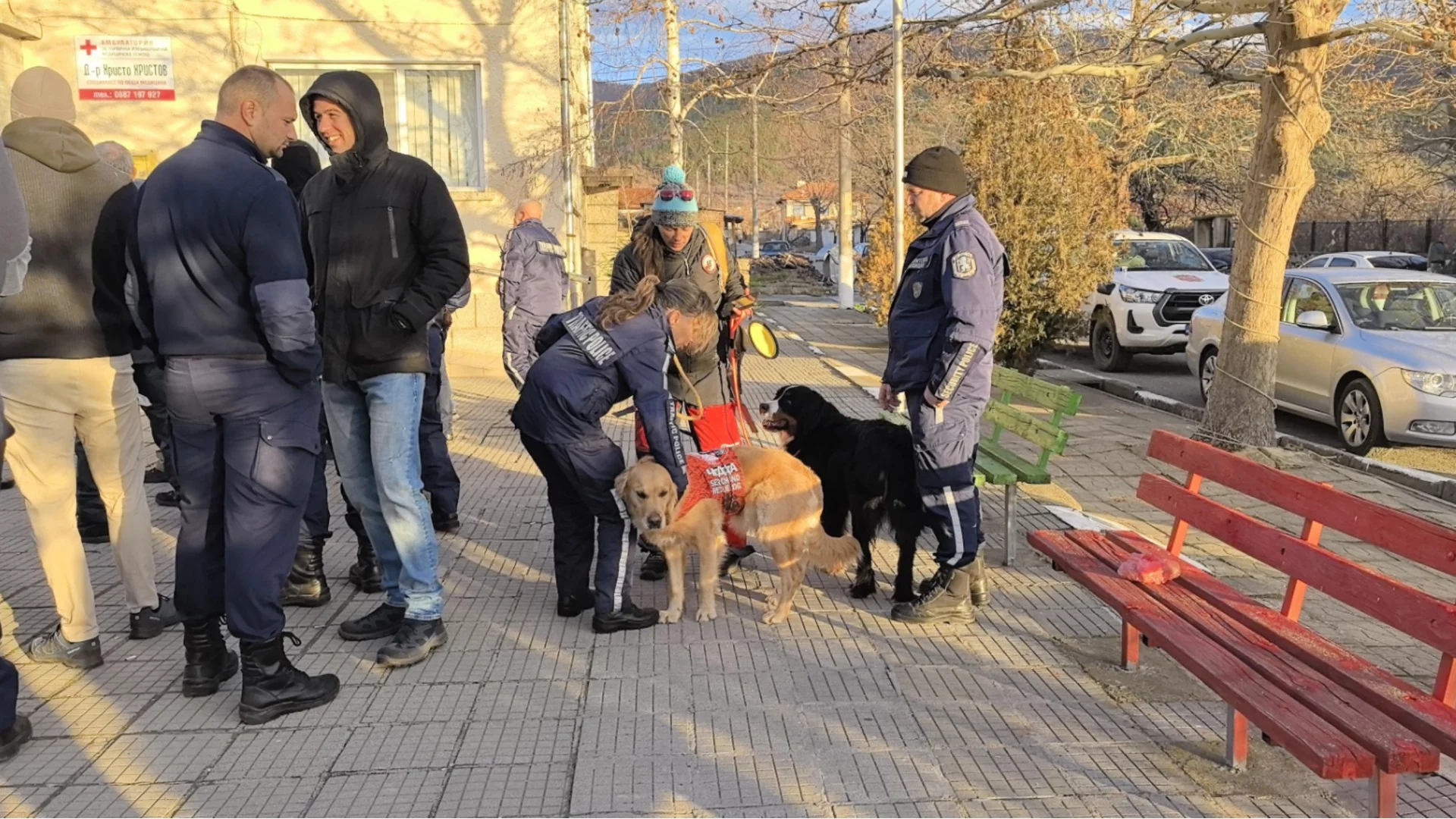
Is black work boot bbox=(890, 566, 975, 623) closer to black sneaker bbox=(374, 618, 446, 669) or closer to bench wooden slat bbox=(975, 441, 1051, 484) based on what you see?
bench wooden slat bbox=(975, 441, 1051, 484)

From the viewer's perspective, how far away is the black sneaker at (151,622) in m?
4.29

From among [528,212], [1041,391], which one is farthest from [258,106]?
[528,212]

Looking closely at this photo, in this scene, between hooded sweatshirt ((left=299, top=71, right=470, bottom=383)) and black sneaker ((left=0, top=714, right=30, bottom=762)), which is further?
hooded sweatshirt ((left=299, top=71, right=470, bottom=383))

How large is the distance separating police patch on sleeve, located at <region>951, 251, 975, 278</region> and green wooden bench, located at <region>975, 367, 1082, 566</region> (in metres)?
1.17

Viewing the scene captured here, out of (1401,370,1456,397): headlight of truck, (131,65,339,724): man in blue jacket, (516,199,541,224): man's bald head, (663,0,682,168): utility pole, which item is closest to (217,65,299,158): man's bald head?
(131,65,339,724): man in blue jacket

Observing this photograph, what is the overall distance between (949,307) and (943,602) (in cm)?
130

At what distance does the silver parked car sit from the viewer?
8.25 meters

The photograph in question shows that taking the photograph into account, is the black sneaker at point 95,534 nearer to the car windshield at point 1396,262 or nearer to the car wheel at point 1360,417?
the car wheel at point 1360,417

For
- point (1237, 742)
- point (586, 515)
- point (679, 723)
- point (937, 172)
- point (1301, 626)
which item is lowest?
point (679, 723)

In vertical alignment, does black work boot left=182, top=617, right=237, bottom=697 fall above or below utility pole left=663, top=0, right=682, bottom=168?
below

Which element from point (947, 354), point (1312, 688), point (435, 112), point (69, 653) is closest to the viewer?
point (1312, 688)

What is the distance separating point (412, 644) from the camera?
4047 millimetres

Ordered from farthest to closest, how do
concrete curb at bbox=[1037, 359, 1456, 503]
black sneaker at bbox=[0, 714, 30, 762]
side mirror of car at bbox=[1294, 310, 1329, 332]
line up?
side mirror of car at bbox=[1294, 310, 1329, 332] < concrete curb at bbox=[1037, 359, 1456, 503] < black sneaker at bbox=[0, 714, 30, 762]

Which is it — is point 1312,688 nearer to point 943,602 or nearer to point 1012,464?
point 943,602
